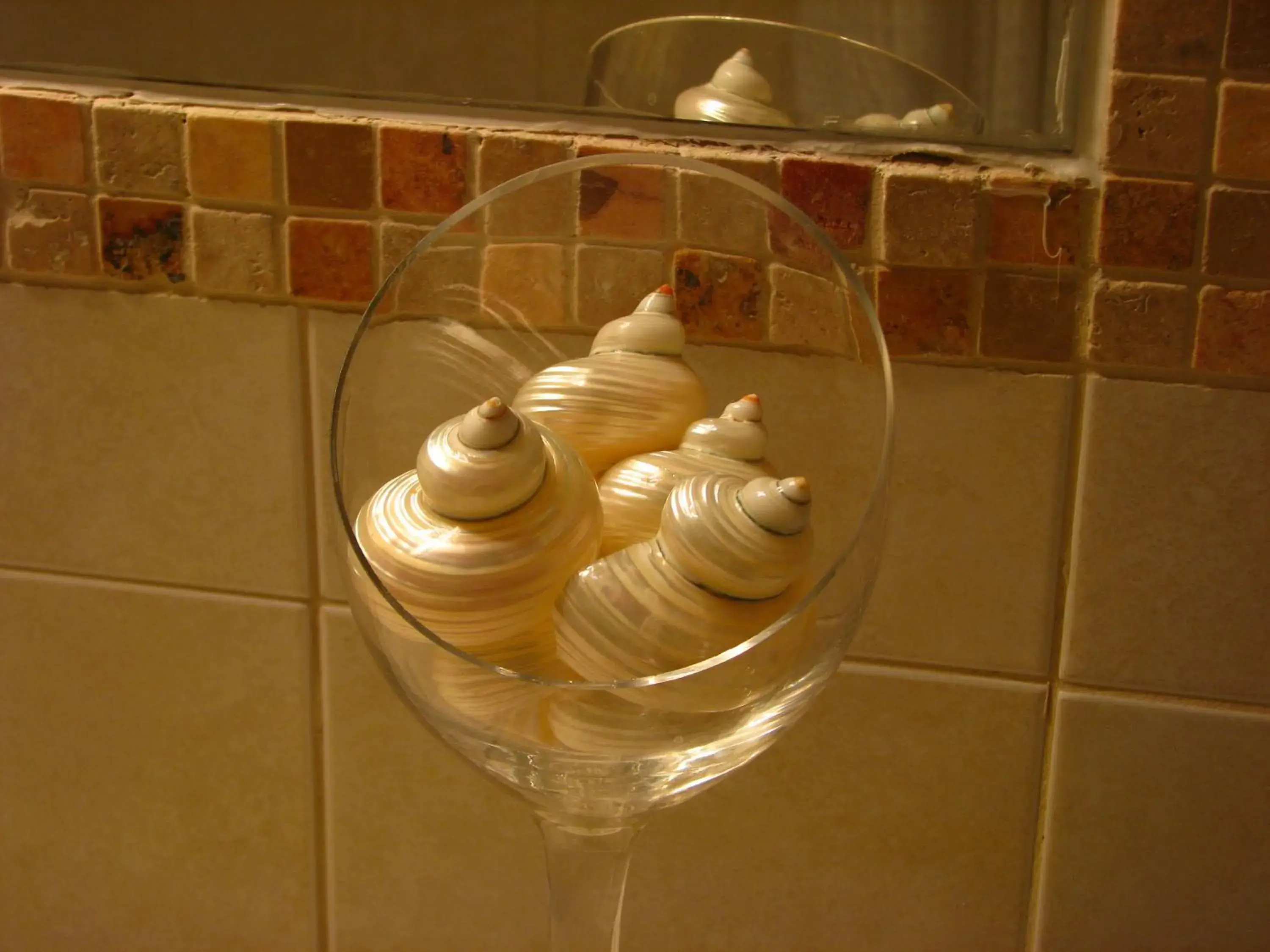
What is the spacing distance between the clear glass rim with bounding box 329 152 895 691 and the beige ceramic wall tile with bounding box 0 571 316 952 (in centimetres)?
21

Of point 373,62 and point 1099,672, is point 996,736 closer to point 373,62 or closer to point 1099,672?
point 1099,672

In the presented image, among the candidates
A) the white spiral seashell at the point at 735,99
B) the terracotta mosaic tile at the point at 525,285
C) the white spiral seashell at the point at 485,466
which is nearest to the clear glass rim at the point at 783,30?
the white spiral seashell at the point at 735,99

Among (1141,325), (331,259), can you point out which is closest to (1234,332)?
(1141,325)

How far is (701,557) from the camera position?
0.30 metres

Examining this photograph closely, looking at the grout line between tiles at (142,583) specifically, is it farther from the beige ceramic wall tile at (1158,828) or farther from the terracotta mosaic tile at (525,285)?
the beige ceramic wall tile at (1158,828)

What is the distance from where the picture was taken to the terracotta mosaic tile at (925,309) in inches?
17.8

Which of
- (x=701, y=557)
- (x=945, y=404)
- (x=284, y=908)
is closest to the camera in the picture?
(x=701, y=557)

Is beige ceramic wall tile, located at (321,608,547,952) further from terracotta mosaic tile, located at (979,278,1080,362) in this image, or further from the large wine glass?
terracotta mosaic tile, located at (979,278,1080,362)

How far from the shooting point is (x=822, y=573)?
0.36 m

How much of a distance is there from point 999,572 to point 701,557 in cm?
22

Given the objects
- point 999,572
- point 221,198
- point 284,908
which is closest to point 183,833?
point 284,908

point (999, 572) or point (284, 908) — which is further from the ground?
point (999, 572)

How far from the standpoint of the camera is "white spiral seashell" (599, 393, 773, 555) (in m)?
0.34

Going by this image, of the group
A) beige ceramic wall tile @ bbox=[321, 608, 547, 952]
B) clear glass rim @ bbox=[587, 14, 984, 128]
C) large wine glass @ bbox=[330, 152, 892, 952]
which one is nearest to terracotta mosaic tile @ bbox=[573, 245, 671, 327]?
large wine glass @ bbox=[330, 152, 892, 952]
